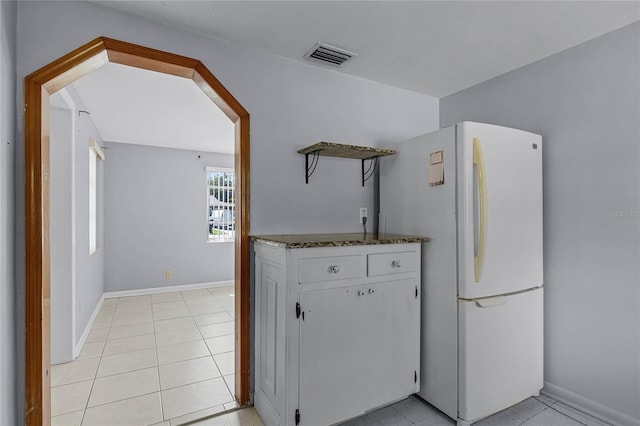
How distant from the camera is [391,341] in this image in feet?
6.54

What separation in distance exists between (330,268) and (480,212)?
0.98m

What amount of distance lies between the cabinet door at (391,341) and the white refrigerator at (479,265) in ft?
0.48

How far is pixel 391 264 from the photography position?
2023 mm

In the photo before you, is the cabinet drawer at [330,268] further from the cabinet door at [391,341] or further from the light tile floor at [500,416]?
the light tile floor at [500,416]

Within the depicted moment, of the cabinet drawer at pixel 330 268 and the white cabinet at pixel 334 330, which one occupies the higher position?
the cabinet drawer at pixel 330 268

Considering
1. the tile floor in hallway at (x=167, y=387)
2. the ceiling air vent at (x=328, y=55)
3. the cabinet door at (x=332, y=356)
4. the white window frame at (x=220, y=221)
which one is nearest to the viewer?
the cabinet door at (x=332, y=356)

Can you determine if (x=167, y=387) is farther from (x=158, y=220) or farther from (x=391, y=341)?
(x=158, y=220)

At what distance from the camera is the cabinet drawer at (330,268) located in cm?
173

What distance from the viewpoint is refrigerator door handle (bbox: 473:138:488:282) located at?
194 cm

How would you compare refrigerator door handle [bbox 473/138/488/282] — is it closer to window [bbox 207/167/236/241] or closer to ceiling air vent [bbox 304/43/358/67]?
ceiling air vent [bbox 304/43/358/67]

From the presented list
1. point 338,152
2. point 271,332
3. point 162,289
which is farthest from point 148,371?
point 162,289

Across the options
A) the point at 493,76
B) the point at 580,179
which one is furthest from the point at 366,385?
the point at 493,76

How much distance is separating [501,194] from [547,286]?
866mm

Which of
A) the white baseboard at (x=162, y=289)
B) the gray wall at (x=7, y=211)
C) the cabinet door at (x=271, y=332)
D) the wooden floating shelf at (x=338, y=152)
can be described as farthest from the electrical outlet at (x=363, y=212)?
the white baseboard at (x=162, y=289)
